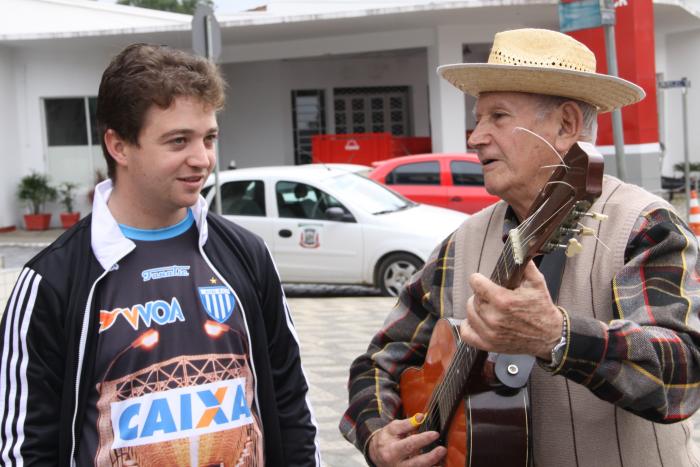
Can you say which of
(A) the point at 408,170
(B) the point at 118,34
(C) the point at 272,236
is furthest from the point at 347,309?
(B) the point at 118,34

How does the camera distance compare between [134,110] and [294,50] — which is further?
[294,50]

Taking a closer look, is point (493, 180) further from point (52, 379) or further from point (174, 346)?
point (52, 379)

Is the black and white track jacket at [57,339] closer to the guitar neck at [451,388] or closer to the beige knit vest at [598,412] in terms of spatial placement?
the guitar neck at [451,388]

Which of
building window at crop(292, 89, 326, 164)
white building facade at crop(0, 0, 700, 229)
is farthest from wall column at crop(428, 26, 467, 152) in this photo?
building window at crop(292, 89, 326, 164)

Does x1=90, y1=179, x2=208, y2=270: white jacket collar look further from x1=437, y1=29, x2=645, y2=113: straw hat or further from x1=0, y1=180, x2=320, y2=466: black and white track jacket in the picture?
x1=437, y1=29, x2=645, y2=113: straw hat

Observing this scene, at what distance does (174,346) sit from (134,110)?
0.63m

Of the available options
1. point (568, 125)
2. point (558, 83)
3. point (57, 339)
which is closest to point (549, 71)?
point (558, 83)

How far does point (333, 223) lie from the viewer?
34.8 ft

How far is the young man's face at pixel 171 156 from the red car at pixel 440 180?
1043 centimetres

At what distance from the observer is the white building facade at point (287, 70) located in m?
19.0

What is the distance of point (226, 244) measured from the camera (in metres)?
2.47

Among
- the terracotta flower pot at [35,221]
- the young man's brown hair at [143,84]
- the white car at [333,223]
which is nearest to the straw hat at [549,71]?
the young man's brown hair at [143,84]

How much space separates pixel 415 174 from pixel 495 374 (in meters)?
11.2

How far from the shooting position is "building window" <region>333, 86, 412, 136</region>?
25.1 m
